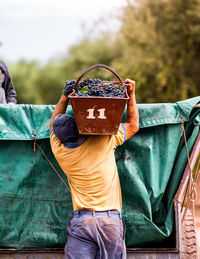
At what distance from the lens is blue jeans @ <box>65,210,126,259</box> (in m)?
2.61

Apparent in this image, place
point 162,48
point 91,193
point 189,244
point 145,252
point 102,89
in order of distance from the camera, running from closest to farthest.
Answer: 1. point 102,89
2. point 91,193
3. point 145,252
4. point 189,244
5. point 162,48

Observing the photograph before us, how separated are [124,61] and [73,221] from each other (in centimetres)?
1419

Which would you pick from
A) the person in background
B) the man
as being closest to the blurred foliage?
the person in background

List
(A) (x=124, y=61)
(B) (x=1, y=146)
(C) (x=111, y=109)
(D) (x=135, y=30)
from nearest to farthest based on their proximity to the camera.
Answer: (C) (x=111, y=109), (B) (x=1, y=146), (D) (x=135, y=30), (A) (x=124, y=61)

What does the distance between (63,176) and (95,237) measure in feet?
2.59

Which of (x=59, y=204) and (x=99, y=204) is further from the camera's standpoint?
(x=59, y=204)

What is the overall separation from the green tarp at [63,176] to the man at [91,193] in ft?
1.49

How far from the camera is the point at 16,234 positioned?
127 inches

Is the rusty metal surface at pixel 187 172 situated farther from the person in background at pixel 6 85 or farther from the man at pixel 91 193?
the person in background at pixel 6 85

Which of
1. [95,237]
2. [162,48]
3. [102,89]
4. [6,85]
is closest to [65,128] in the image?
[102,89]

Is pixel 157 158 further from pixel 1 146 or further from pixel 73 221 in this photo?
pixel 1 146

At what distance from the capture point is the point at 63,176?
3246 millimetres

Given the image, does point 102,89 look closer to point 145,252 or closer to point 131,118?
point 131,118

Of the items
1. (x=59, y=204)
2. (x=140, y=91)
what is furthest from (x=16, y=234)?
(x=140, y=91)
